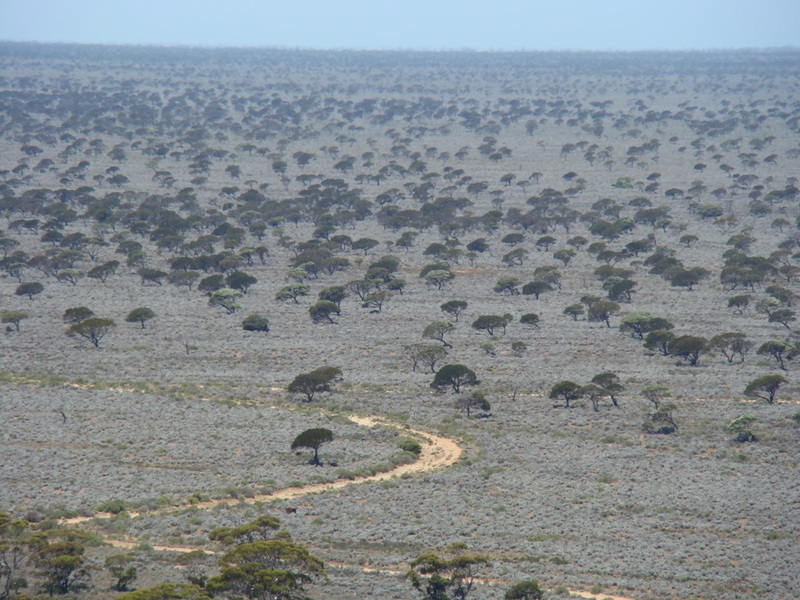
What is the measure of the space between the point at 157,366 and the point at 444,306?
2002cm

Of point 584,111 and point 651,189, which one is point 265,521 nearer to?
point 651,189

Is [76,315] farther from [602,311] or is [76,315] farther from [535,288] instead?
[602,311]

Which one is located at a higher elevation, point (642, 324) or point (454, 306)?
point (642, 324)

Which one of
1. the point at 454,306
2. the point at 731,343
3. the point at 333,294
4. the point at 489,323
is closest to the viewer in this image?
the point at 731,343

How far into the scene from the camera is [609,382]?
42.2 meters

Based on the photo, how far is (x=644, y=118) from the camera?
520 ft

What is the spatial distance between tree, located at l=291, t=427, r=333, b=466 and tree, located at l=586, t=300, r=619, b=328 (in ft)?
86.8

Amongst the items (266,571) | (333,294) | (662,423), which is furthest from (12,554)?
(333,294)

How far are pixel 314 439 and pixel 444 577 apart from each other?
1208 centimetres

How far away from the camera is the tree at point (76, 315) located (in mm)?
53844

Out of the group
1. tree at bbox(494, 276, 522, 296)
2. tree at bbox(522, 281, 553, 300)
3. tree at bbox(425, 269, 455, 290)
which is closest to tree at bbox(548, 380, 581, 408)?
tree at bbox(522, 281, 553, 300)

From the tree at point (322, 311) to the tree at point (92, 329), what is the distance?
13.1 meters

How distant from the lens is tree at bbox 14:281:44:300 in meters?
61.5

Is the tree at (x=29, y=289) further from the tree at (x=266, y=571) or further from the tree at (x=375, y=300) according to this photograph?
the tree at (x=266, y=571)
